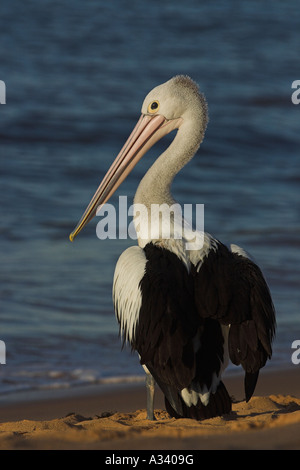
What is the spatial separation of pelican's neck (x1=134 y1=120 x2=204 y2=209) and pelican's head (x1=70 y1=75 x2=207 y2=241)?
0.05m

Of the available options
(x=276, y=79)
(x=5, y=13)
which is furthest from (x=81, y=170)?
(x=5, y=13)

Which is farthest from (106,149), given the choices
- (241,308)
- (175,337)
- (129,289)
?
(175,337)

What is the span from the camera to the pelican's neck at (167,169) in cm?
506

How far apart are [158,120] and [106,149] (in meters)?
6.66

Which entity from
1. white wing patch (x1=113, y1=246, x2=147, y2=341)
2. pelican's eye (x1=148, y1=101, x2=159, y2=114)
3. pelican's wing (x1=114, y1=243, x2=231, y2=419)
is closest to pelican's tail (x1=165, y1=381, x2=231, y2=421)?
pelican's wing (x1=114, y1=243, x2=231, y2=419)

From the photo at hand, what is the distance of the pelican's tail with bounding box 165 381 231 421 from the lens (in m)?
4.21

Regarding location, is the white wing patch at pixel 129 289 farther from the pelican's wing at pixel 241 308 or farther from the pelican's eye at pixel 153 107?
the pelican's eye at pixel 153 107

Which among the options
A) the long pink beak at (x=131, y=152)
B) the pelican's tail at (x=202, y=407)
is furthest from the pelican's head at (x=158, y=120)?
the pelican's tail at (x=202, y=407)

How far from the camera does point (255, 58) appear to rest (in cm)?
1744

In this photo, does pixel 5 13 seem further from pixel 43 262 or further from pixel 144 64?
pixel 43 262

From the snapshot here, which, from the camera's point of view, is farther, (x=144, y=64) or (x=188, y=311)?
(x=144, y=64)

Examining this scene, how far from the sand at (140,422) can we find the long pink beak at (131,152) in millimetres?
1112

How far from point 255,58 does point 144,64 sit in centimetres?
249

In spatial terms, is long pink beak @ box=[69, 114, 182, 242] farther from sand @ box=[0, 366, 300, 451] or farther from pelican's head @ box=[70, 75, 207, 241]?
sand @ box=[0, 366, 300, 451]
